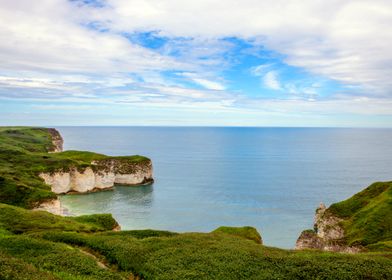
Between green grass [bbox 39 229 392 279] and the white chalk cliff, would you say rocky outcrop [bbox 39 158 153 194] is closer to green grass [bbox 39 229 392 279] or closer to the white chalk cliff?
the white chalk cliff

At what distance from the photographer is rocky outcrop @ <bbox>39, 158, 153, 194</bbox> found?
9638cm

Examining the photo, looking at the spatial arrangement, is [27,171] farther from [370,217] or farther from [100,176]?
[370,217]

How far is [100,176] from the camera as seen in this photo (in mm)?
107375

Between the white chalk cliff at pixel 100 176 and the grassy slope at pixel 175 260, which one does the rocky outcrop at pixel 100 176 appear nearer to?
the white chalk cliff at pixel 100 176

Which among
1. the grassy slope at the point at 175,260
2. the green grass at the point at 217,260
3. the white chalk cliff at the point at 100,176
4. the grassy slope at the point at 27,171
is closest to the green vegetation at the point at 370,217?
the grassy slope at the point at 175,260

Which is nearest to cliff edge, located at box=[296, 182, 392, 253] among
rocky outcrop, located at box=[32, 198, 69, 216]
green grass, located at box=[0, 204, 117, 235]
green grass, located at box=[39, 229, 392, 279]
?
green grass, located at box=[39, 229, 392, 279]

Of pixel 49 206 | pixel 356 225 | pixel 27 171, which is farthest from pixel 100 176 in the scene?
pixel 356 225

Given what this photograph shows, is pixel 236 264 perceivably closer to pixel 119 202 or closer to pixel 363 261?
pixel 363 261

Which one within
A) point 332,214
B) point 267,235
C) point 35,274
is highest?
point 35,274

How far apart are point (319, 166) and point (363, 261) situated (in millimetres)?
137024

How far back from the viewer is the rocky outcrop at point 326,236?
4659 cm

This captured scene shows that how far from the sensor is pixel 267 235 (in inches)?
2618

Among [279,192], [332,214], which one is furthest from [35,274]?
[279,192]

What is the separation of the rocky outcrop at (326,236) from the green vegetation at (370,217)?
3.01ft
